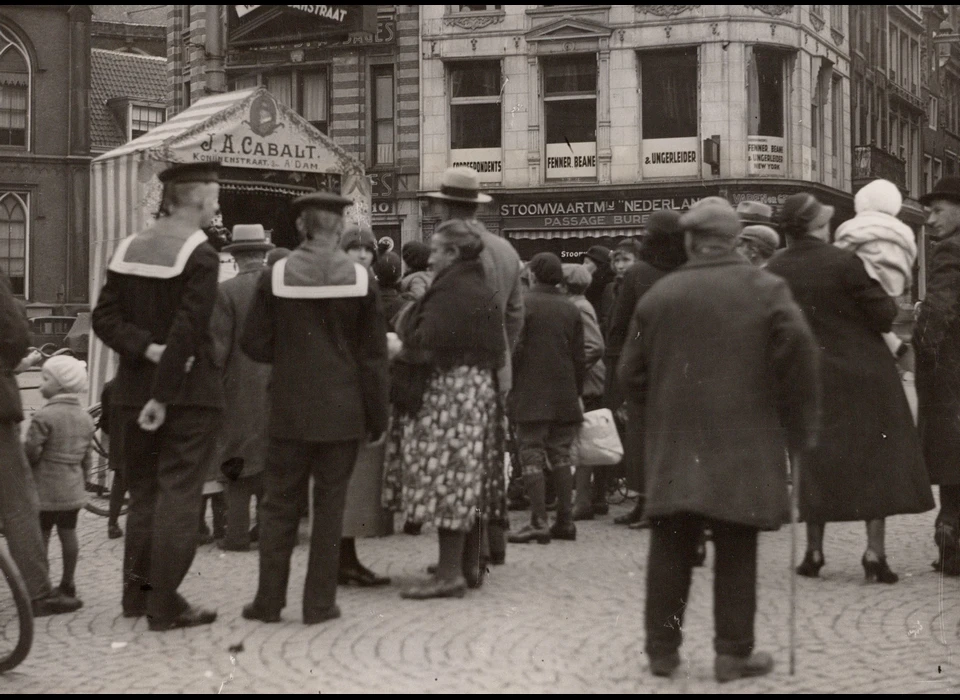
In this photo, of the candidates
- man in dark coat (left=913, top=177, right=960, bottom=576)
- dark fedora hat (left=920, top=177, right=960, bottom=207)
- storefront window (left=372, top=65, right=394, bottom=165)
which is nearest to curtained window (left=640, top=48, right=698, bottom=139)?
storefront window (left=372, top=65, right=394, bottom=165)

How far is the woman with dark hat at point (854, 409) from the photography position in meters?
6.99

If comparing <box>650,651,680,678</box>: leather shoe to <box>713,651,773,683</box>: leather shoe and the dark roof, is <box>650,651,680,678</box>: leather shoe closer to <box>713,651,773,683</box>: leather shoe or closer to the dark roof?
<box>713,651,773,683</box>: leather shoe

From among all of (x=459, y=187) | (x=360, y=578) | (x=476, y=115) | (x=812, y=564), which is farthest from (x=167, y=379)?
(x=476, y=115)

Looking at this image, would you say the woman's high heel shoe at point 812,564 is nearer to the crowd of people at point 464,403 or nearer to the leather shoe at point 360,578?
the crowd of people at point 464,403

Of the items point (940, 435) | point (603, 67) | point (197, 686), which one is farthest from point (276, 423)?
point (603, 67)

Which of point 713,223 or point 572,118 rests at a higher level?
point 572,118

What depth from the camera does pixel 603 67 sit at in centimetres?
2803

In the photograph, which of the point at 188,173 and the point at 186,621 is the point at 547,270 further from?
the point at 186,621

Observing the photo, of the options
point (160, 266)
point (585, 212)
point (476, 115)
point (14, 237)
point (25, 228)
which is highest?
point (476, 115)

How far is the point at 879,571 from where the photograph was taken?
7.16 m

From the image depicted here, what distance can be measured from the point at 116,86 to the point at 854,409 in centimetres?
3967

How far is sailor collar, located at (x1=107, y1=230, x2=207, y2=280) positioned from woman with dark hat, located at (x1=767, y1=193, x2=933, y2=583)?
10.3 ft

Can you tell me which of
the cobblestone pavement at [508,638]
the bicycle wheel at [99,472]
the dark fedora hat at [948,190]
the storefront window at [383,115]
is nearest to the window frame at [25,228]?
the storefront window at [383,115]

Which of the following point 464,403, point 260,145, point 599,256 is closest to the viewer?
point 464,403
